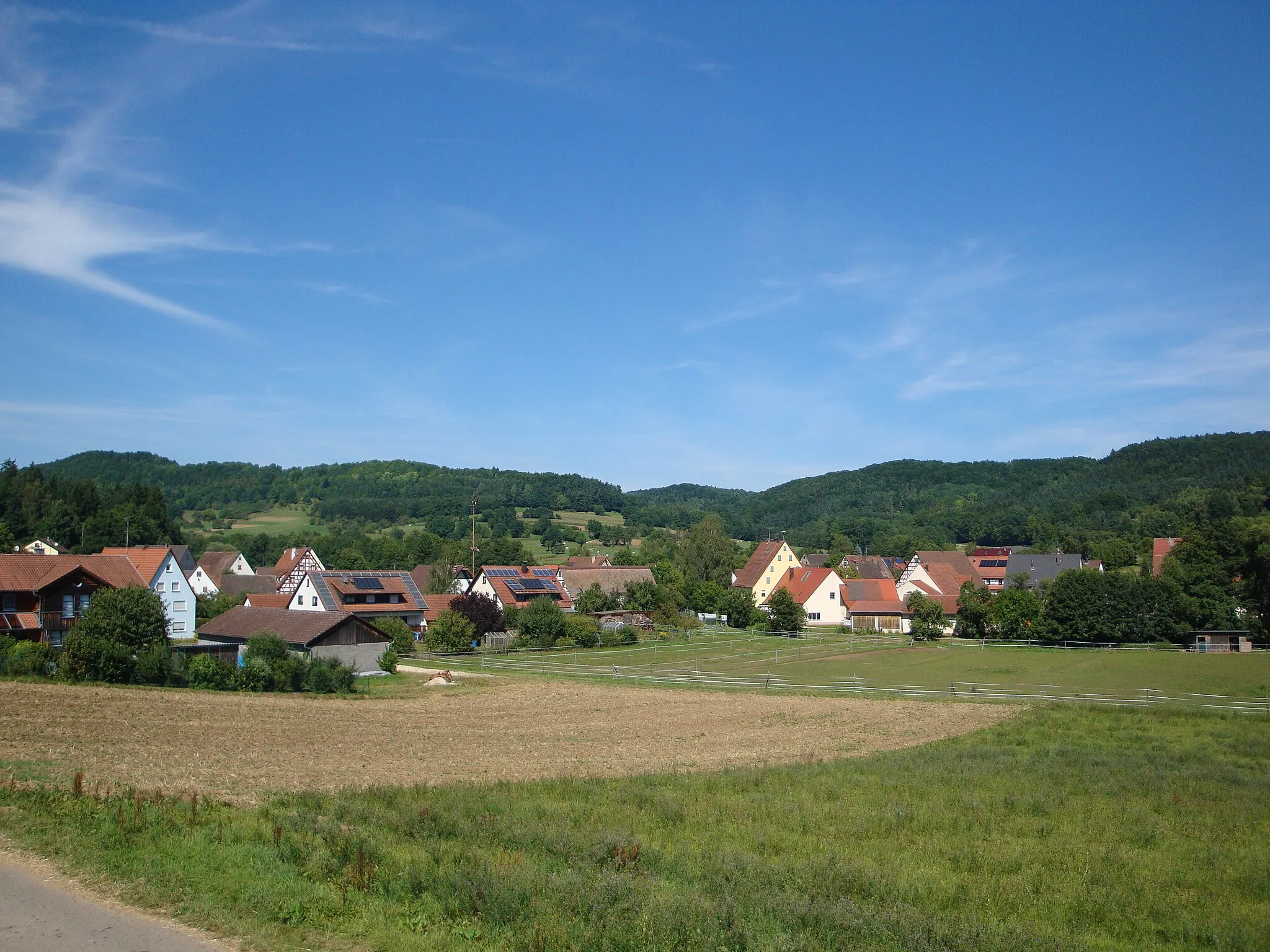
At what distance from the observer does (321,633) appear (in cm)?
4650

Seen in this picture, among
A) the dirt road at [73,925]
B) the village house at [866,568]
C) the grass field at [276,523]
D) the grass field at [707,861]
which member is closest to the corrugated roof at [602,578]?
the village house at [866,568]

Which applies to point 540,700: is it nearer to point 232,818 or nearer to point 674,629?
point 232,818

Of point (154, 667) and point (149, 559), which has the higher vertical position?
point (149, 559)

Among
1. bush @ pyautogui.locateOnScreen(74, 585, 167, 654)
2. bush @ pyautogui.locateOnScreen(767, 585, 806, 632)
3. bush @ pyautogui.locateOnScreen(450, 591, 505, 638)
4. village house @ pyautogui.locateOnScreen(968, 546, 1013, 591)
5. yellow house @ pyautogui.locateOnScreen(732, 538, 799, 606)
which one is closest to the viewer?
bush @ pyautogui.locateOnScreen(74, 585, 167, 654)

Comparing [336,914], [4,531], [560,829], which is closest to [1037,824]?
[560,829]

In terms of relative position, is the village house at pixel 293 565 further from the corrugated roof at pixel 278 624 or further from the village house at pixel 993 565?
the village house at pixel 993 565

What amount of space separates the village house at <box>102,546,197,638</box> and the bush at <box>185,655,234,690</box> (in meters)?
24.9

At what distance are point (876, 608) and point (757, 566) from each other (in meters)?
20.6

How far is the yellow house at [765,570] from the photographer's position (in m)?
97.0

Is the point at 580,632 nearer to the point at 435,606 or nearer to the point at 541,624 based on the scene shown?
the point at 541,624

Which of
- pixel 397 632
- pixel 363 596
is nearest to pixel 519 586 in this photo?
pixel 363 596

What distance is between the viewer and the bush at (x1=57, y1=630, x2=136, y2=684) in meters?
37.0

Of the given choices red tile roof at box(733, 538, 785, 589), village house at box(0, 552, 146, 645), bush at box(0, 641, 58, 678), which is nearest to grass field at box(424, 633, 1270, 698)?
village house at box(0, 552, 146, 645)

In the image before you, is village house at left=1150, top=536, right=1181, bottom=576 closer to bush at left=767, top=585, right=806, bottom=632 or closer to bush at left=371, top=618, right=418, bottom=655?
bush at left=767, top=585, right=806, bottom=632
